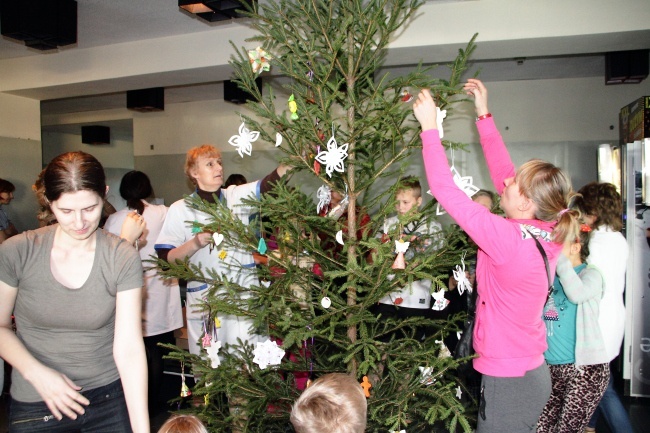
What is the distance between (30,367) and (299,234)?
1001 mm

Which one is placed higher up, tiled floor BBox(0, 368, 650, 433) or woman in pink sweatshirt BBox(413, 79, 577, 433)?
woman in pink sweatshirt BBox(413, 79, 577, 433)

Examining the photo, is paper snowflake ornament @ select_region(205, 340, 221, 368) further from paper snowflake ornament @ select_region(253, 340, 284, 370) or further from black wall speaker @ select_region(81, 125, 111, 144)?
black wall speaker @ select_region(81, 125, 111, 144)

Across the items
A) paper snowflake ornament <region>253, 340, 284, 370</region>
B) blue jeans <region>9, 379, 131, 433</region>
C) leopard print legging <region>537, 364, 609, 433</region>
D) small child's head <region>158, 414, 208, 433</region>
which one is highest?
paper snowflake ornament <region>253, 340, 284, 370</region>

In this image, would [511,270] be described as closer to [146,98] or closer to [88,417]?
[88,417]

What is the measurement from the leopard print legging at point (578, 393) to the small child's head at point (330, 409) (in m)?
1.64

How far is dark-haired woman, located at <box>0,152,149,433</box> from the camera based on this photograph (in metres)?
1.61

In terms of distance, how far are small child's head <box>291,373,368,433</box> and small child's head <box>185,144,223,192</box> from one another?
1523 millimetres

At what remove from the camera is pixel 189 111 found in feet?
29.2

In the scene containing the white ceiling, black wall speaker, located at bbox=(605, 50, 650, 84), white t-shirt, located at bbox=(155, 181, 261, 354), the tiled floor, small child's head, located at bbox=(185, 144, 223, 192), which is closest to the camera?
white t-shirt, located at bbox=(155, 181, 261, 354)

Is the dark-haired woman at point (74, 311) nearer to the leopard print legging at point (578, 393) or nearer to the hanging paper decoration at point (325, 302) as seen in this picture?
the hanging paper decoration at point (325, 302)

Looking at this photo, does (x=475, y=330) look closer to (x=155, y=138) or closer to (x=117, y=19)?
(x=117, y=19)

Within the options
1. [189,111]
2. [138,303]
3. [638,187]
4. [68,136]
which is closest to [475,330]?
[138,303]

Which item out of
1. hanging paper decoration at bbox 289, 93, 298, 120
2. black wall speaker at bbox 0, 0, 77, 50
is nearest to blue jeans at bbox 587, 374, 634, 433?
hanging paper decoration at bbox 289, 93, 298, 120

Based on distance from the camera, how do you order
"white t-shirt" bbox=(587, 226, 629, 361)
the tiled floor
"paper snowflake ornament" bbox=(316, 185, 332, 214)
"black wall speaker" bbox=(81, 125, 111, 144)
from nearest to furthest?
"paper snowflake ornament" bbox=(316, 185, 332, 214), "white t-shirt" bbox=(587, 226, 629, 361), the tiled floor, "black wall speaker" bbox=(81, 125, 111, 144)
